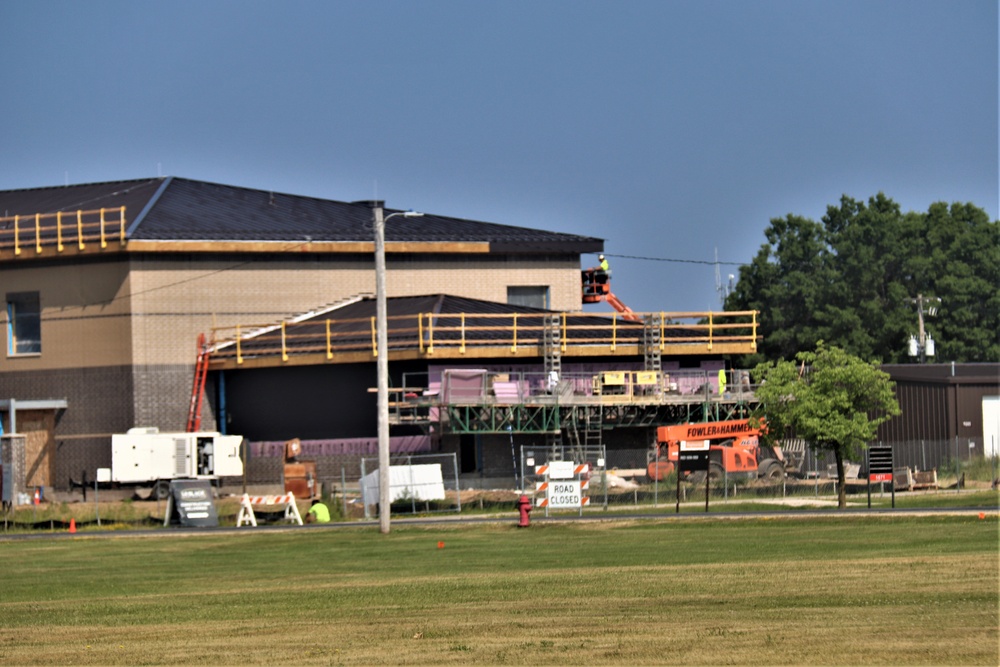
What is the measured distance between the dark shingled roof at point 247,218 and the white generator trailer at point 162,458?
8.10 meters

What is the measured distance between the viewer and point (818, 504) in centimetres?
4000

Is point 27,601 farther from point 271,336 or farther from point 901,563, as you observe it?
point 271,336

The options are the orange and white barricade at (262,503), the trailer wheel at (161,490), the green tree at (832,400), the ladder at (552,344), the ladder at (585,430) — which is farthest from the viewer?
the ladder at (552,344)

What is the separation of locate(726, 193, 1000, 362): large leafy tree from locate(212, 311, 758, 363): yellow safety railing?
37473 millimetres

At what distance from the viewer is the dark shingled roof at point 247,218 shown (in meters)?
55.2

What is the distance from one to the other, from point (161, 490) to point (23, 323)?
10.4 m

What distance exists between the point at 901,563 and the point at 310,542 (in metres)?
15.9

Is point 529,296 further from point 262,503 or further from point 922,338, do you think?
point 922,338

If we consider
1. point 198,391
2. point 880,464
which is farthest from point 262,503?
point 880,464

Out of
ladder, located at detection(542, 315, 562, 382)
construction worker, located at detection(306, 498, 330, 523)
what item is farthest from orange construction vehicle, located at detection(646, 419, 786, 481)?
construction worker, located at detection(306, 498, 330, 523)

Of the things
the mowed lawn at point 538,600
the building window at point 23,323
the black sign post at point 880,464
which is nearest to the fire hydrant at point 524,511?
the mowed lawn at point 538,600

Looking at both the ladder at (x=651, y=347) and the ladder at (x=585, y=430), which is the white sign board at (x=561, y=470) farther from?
the ladder at (x=651, y=347)

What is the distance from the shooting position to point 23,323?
54.9 meters

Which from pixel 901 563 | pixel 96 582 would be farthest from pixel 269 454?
pixel 901 563
